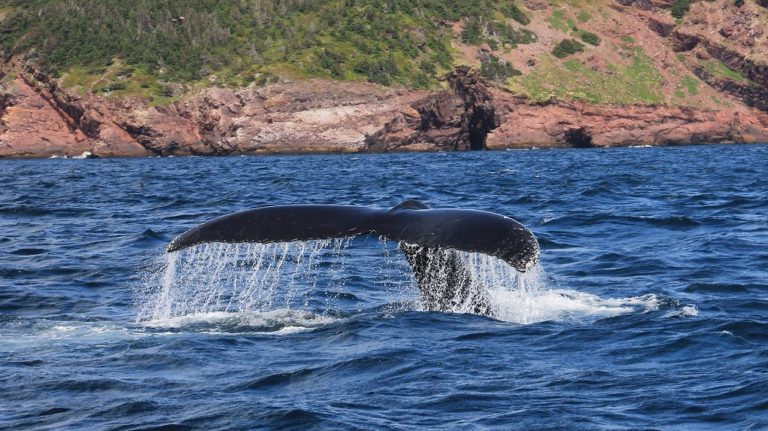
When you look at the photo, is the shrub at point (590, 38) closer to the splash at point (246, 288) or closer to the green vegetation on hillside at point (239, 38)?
the green vegetation on hillside at point (239, 38)

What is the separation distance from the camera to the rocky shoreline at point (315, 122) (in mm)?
84562

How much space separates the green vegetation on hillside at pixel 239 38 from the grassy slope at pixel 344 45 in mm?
138

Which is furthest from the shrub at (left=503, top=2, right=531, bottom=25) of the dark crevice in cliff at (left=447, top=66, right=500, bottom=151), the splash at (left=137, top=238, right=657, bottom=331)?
the splash at (left=137, top=238, right=657, bottom=331)

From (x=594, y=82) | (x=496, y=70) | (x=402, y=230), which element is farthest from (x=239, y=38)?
(x=402, y=230)

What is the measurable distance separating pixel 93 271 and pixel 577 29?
320ft

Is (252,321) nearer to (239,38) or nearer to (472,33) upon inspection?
(239,38)

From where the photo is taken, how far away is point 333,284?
14570 mm

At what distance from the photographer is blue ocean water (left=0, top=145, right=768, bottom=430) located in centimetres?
761

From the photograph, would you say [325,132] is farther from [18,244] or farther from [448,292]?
[448,292]

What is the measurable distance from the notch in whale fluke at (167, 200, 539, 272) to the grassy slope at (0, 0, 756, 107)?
8031cm

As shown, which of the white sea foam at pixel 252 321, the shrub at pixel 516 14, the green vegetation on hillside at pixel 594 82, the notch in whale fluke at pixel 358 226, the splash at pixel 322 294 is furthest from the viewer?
the shrub at pixel 516 14

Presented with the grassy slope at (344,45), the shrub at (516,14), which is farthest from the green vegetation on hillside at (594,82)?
the shrub at (516,14)

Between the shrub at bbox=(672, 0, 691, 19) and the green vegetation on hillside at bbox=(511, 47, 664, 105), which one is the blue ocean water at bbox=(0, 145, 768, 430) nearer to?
the green vegetation on hillside at bbox=(511, 47, 664, 105)

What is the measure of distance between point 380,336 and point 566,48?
Answer: 97062 mm
